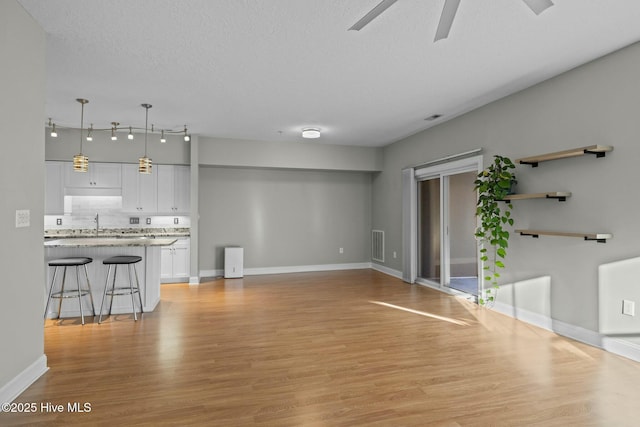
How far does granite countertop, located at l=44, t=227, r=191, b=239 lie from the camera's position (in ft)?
20.9

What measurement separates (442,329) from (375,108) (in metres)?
2.98

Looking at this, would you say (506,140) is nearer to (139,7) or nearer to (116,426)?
(139,7)

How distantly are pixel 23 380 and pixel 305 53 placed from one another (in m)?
3.38

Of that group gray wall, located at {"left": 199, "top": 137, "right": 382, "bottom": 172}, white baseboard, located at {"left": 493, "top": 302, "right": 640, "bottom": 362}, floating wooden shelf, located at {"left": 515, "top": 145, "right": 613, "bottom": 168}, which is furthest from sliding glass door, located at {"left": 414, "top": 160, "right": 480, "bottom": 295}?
gray wall, located at {"left": 199, "top": 137, "right": 382, "bottom": 172}

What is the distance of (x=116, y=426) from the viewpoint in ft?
7.00

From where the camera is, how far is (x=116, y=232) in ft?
21.5

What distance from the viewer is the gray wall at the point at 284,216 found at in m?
7.43

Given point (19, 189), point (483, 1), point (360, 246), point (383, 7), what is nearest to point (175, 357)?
point (19, 189)

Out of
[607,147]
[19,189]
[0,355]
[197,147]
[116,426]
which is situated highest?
[197,147]

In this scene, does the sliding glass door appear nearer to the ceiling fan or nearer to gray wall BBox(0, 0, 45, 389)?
the ceiling fan

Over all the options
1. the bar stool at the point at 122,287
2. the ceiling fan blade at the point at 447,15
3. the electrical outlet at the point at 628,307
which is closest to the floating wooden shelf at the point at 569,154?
the electrical outlet at the point at 628,307

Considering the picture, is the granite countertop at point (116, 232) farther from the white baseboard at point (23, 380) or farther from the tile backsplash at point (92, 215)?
the white baseboard at point (23, 380)

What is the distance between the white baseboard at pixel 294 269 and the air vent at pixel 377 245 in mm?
329

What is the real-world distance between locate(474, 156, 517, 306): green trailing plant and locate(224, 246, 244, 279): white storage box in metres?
4.43
